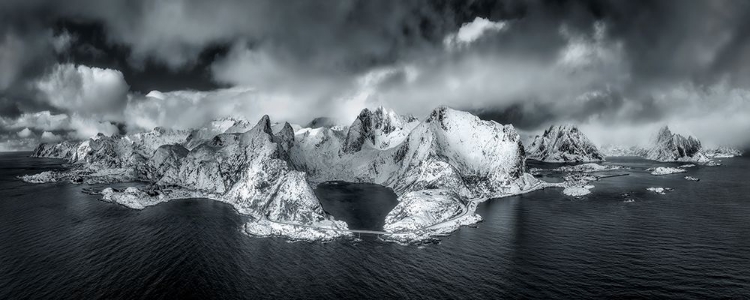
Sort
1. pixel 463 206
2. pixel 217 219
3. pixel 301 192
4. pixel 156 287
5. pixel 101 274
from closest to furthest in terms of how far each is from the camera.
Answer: pixel 156 287 < pixel 101 274 < pixel 301 192 < pixel 217 219 < pixel 463 206

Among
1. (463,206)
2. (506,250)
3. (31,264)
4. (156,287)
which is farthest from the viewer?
(463,206)

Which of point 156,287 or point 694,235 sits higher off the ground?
point 694,235

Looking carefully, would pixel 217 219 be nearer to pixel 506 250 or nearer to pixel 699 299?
pixel 506 250

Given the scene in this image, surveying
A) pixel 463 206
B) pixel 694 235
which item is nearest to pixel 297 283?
pixel 463 206

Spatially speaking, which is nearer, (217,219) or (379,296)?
(379,296)

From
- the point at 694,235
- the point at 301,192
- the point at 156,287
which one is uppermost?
the point at 301,192

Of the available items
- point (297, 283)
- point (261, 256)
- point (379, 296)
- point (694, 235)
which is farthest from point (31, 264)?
point (694, 235)
